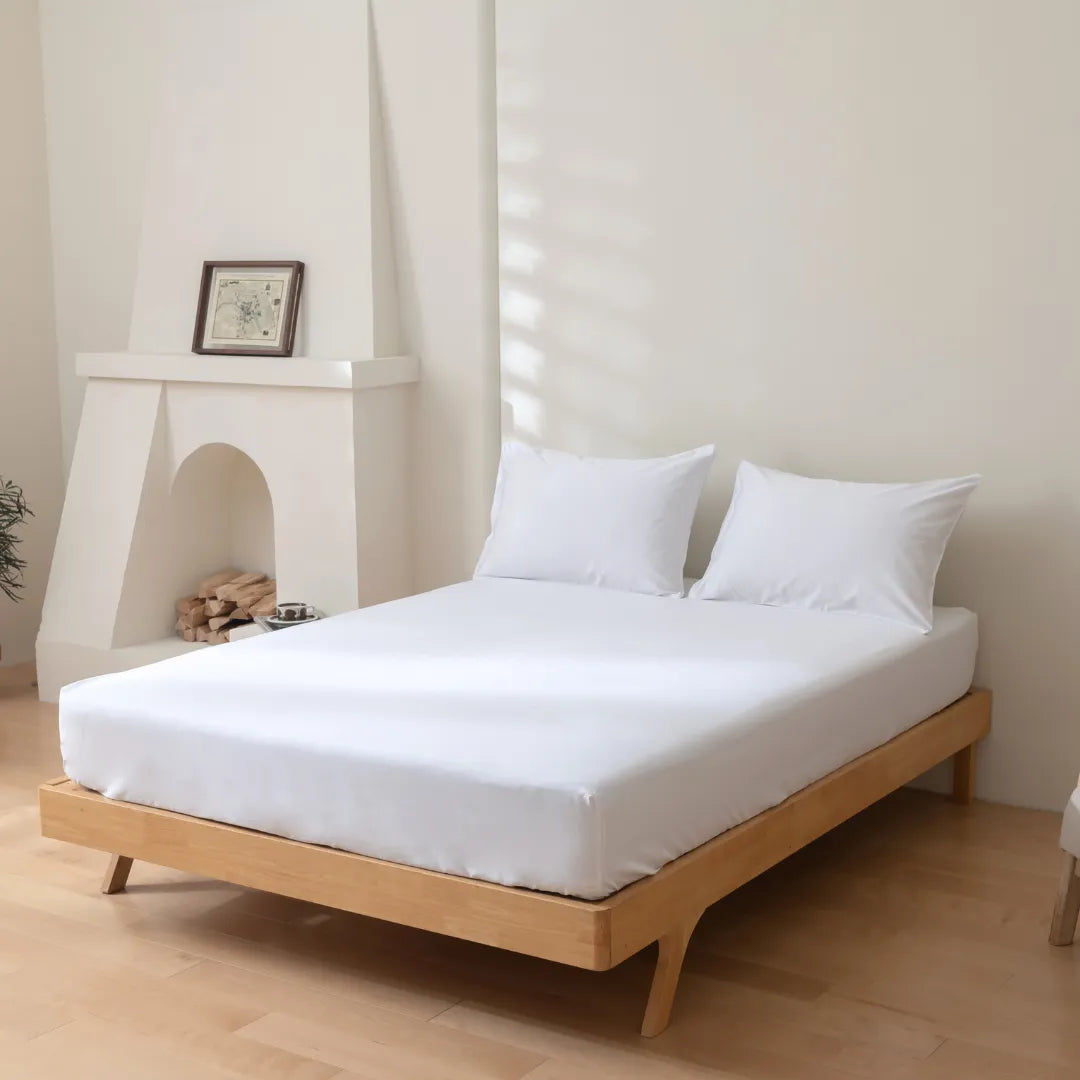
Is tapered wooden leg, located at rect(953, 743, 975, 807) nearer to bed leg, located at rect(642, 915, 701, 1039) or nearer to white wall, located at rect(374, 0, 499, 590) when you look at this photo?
bed leg, located at rect(642, 915, 701, 1039)

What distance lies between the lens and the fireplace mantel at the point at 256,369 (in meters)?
5.23

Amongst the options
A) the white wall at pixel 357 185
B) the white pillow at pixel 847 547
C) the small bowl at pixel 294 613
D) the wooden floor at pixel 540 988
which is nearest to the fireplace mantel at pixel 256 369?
the white wall at pixel 357 185

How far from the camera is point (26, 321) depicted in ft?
20.4

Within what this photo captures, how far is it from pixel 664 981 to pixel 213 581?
10.6 feet

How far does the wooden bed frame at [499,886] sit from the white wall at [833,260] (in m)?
0.88

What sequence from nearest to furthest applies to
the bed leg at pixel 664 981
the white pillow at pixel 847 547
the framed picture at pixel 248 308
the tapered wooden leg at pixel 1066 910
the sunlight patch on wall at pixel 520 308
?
the bed leg at pixel 664 981, the tapered wooden leg at pixel 1066 910, the white pillow at pixel 847 547, the sunlight patch on wall at pixel 520 308, the framed picture at pixel 248 308

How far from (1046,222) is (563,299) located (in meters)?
1.57

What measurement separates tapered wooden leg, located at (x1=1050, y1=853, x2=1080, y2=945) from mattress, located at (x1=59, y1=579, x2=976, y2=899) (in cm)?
57

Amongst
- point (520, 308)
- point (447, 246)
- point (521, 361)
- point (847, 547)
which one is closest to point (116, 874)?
point (847, 547)

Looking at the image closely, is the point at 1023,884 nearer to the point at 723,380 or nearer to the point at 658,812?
the point at 658,812

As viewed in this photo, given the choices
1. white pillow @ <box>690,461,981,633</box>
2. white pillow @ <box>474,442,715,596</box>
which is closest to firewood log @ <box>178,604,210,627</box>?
white pillow @ <box>474,442,715,596</box>

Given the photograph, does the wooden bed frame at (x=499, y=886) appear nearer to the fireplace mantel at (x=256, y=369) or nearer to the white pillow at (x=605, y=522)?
the white pillow at (x=605, y=522)

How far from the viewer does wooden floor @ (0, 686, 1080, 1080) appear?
2.96 metres

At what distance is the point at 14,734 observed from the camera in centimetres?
534
